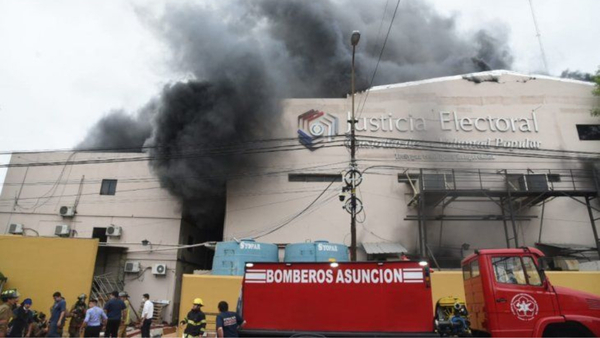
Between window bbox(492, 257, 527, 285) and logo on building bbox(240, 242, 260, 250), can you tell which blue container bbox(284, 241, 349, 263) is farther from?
window bbox(492, 257, 527, 285)

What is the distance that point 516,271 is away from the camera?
705 centimetres

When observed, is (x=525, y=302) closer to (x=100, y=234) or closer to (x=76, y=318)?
(x=76, y=318)

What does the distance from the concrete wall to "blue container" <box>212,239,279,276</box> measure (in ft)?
16.7

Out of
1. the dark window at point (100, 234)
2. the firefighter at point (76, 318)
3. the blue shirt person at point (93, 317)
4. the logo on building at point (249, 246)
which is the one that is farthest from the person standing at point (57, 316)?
the dark window at point (100, 234)

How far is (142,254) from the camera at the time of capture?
62.7ft

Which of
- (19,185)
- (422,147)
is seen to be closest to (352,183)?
(422,147)

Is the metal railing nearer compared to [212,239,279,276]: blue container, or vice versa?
[212,239,279,276]: blue container

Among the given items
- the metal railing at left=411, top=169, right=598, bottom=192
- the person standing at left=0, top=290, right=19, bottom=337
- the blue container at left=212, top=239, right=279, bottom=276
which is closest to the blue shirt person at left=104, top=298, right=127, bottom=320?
the person standing at left=0, top=290, right=19, bottom=337

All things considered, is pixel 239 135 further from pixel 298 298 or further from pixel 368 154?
pixel 298 298

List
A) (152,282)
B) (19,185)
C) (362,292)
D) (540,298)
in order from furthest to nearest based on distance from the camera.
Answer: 1. (19,185)
2. (152,282)
3. (362,292)
4. (540,298)

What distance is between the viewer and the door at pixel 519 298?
261 inches

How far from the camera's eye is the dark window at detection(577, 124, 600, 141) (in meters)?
21.0

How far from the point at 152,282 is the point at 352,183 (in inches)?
487

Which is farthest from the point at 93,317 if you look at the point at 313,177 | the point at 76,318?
the point at 313,177
